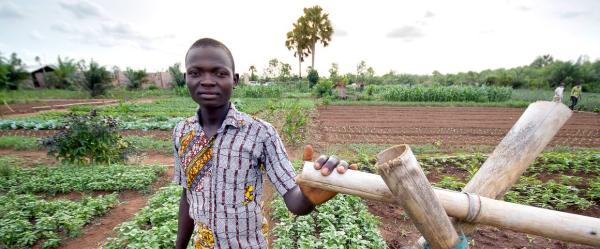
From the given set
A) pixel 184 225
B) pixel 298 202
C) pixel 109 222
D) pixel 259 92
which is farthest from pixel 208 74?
pixel 259 92

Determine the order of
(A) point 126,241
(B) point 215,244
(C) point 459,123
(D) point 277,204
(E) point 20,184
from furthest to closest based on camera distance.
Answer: (C) point 459,123 → (E) point 20,184 → (D) point 277,204 → (A) point 126,241 → (B) point 215,244

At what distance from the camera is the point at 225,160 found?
1393mm

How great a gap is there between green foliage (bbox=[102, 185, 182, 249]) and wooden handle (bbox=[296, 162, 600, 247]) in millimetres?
2850

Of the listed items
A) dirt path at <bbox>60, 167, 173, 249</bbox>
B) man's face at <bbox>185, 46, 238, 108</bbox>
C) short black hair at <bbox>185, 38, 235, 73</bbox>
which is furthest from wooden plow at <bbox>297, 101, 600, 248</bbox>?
dirt path at <bbox>60, 167, 173, 249</bbox>

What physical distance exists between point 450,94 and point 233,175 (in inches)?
1017

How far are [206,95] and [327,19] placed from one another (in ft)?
144

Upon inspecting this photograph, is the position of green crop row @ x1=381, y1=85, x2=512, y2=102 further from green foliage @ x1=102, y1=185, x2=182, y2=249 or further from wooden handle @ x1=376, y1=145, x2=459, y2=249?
wooden handle @ x1=376, y1=145, x2=459, y2=249

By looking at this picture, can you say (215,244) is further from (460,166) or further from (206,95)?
(460,166)

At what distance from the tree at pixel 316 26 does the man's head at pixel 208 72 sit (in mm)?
41222

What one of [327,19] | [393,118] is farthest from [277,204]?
[327,19]

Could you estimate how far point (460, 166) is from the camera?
6.48 metres

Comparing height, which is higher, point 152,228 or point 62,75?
point 62,75

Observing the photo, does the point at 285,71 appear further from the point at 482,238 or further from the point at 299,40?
the point at 482,238

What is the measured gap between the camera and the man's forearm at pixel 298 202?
118 centimetres
